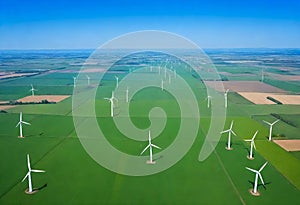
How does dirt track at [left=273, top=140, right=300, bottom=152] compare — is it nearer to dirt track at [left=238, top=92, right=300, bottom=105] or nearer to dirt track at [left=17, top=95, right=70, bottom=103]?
dirt track at [left=238, top=92, right=300, bottom=105]

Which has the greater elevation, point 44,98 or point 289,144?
point 44,98

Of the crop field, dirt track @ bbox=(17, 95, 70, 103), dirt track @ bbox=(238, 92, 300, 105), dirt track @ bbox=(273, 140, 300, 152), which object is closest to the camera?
the crop field

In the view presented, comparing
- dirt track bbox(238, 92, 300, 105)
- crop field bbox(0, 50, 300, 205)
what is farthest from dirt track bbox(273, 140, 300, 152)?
dirt track bbox(238, 92, 300, 105)

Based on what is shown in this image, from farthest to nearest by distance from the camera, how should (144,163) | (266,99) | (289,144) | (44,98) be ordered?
(44,98), (266,99), (289,144), (144,163)

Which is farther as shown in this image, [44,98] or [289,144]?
[44,98]

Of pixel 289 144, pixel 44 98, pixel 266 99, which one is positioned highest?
pixel 44 98

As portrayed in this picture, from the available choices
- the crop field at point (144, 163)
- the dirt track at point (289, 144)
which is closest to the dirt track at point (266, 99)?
the crop field at point (144, 163)

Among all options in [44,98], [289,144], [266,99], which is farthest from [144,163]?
[266,99]

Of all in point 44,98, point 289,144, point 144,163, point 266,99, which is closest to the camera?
point 144,163

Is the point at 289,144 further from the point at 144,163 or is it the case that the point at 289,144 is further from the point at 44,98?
the point at 44,98
